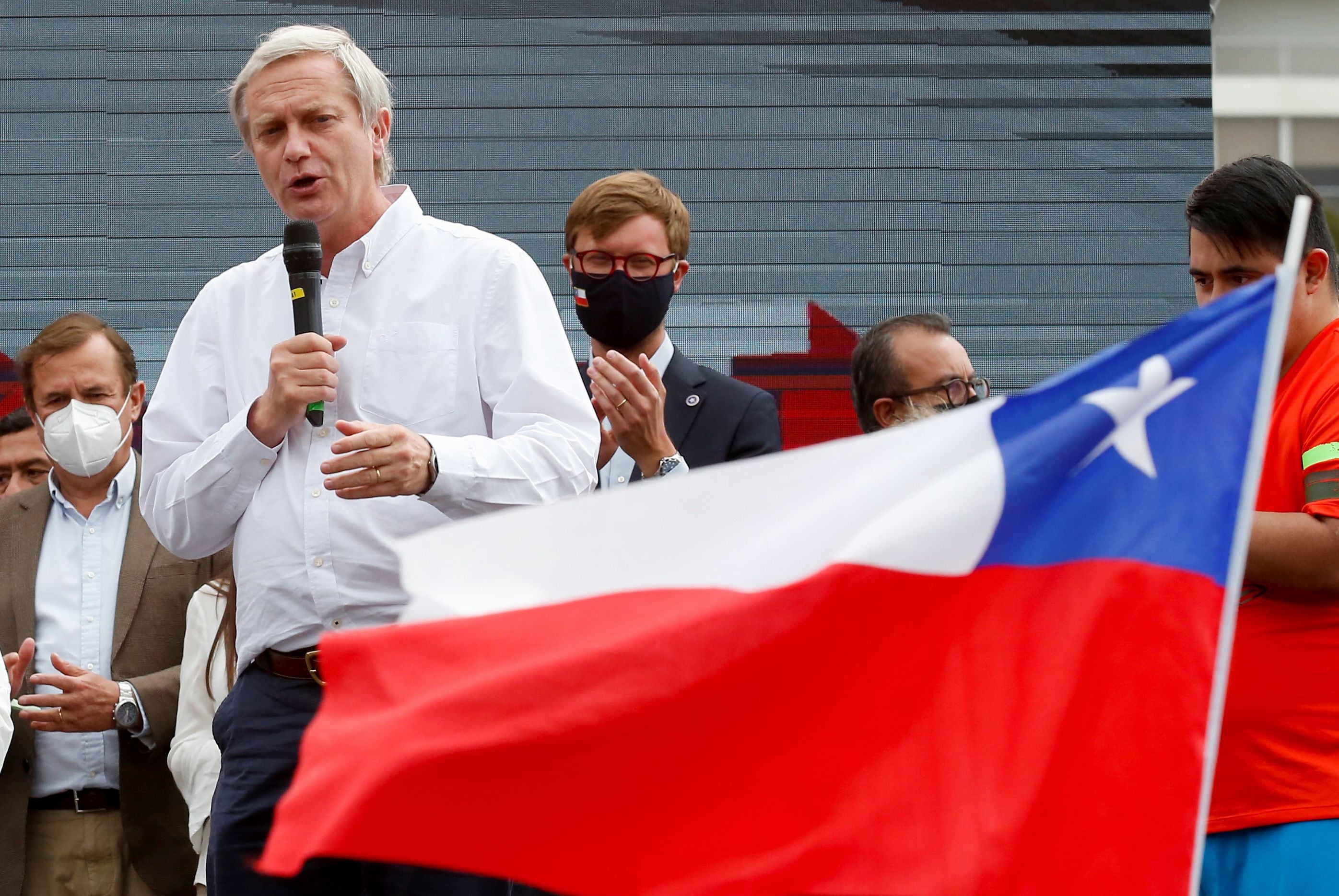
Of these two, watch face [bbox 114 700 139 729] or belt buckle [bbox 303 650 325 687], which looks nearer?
belt buckle [bbox 303 650 325 687]

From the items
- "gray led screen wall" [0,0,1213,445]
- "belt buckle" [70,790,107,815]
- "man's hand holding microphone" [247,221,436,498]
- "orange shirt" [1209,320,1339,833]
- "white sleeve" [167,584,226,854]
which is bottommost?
"belt buckle" [70,790,107,815]

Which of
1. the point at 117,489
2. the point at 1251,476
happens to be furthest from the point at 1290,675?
the point at 117,489

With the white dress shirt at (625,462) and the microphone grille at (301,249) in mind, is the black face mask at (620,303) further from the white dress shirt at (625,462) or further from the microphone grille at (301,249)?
the microphone grille at (301,249)

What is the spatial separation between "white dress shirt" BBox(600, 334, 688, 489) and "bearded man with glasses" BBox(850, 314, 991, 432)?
404 millimetres

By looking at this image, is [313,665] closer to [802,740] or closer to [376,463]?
[376,463]

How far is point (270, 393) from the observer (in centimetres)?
269

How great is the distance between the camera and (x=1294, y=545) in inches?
98.1

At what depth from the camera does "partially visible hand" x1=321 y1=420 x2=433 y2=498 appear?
2498 mm

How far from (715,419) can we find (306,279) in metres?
1.02

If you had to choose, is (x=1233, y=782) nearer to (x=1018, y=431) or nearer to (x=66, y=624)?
(x=1018, y=431)

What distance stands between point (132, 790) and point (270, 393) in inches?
72.3

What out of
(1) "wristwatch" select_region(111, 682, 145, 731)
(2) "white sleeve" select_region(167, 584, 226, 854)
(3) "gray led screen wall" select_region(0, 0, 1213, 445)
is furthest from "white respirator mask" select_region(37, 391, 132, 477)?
(3) "gray led screen wall" select_region(0, 0, 1213, 445)

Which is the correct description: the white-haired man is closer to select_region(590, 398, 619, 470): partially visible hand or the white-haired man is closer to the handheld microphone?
the handheld microphone

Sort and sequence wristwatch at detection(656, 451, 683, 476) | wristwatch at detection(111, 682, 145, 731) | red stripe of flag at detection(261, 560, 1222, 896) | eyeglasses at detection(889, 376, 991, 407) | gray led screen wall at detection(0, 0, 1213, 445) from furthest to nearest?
gray led screen wall at detection(0, 0, 1213, 445)
wristwatch at detection(111, 682, 145, 731)
eyeglasses at detection(889, 376, 991, 407)
wristwatch at detection(656, 451, 683, 476)
red stripe of flag at detection(261, 560, 1222, 896)
